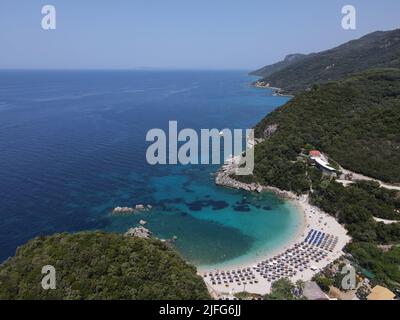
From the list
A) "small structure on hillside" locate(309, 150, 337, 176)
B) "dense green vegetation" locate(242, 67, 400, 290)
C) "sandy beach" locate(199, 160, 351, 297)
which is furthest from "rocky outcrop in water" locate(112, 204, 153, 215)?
"small structure on hillside" locate(309, 150, 337, 176)

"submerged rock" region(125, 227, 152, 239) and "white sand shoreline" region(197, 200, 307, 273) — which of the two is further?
"submerged rock" region(125, 227, 152, 239)

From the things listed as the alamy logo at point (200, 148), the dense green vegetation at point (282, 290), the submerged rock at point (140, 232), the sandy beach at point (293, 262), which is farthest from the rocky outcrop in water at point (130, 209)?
the dense green vegetation at point (282, 290)

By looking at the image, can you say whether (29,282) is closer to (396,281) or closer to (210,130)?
(396,281)

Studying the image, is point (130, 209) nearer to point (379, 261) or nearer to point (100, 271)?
point (100, 271)

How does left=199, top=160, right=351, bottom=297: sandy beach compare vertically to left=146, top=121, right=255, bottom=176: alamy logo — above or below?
below

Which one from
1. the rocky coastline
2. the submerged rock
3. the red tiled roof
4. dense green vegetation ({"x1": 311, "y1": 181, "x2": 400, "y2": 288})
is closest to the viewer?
dense green vegetation ({"x1": 311, "y1": 181, "x2": 400, "y2": 288})

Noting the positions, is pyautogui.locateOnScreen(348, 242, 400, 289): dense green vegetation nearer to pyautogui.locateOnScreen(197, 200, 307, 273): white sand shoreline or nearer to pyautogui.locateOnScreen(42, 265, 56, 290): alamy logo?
pyautogui.locateOnScreen(197, 200, 307, 273): white sand shoreline
